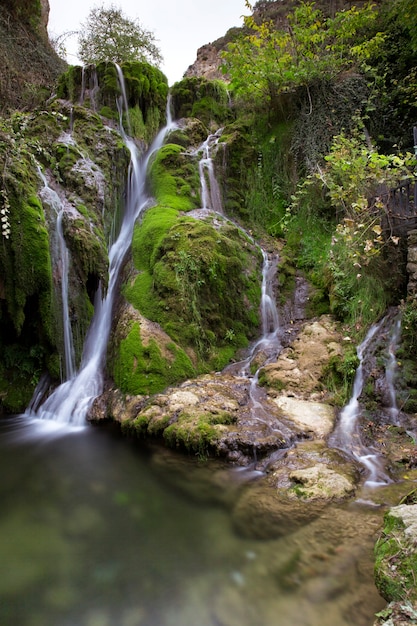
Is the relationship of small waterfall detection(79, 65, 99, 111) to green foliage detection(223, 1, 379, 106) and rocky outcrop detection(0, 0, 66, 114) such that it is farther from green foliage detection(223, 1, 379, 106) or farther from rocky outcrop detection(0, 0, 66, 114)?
green foliage detection(223, 1, 379, 106)

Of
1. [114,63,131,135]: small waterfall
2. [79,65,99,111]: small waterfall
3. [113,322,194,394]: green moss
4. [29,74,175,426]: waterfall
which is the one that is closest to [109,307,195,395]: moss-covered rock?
[113,322,194,394]: green moss

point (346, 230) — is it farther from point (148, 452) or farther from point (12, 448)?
point (12, 448)

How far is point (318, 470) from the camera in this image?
158 inches

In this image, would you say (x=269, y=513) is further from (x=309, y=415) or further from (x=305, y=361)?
(x=305, y=361)

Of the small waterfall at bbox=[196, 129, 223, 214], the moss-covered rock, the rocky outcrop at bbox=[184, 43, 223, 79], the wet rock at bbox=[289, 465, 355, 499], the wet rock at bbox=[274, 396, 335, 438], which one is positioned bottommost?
the wet rock at bbox=[289, 465, 355, 499]

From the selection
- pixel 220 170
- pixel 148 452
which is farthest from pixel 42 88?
pixel 148 452

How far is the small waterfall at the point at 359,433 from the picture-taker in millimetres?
4133

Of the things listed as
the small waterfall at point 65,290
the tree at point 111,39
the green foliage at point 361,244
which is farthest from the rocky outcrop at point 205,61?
the small waterfall at point 65,290

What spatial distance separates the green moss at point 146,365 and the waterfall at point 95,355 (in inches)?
23.7

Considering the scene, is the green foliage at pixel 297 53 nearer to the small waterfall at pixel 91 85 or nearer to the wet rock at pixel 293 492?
the small waterfall at pixel 91 85

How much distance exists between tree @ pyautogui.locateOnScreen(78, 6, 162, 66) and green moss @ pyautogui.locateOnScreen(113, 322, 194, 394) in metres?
16.8

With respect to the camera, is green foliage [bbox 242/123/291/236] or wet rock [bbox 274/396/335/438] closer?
wet rock [bbox 274/396/335/438]

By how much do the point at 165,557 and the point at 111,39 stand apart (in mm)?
21445

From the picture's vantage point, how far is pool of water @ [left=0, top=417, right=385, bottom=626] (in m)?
2.50
